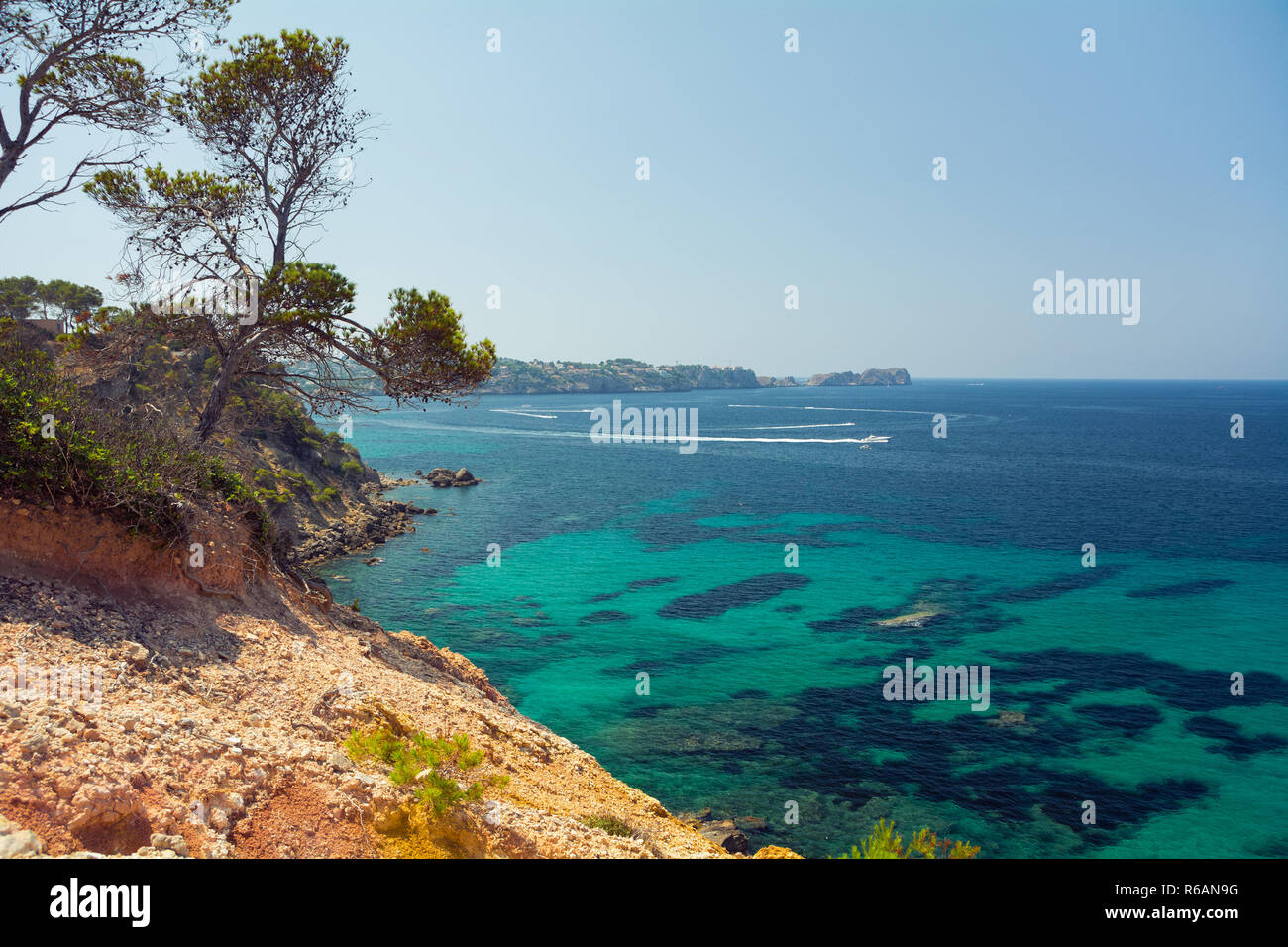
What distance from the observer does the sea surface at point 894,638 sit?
82.6 feet

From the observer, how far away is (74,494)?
13109 mm

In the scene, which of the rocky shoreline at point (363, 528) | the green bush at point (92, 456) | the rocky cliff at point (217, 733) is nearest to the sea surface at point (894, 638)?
the rocky shoreline at point (363, 528)

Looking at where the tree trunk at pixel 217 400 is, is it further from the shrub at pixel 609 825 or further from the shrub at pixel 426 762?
the shrub at pixel 609 825

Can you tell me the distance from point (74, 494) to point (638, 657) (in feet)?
91.7

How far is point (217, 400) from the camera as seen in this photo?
Result: 60.0 ft

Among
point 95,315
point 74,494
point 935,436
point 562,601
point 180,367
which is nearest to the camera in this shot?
point 74,494

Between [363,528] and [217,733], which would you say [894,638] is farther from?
[363,528]

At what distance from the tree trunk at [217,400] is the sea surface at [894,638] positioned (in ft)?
58.8

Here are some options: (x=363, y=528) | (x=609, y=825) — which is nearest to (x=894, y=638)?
(x=609, y=825)

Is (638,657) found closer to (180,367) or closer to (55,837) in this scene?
(55,837)

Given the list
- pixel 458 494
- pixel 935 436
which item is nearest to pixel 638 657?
pixel 458 494

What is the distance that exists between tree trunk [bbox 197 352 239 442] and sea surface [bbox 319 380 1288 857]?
1791cm

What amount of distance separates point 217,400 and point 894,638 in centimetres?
3438
